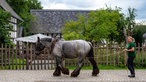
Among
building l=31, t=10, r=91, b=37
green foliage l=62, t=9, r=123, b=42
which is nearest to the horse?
green foliage l=62, t=9, r=123, b=42

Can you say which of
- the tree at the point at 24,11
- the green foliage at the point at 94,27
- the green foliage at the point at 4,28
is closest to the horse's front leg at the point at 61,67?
the green foliage at the point at 4,28

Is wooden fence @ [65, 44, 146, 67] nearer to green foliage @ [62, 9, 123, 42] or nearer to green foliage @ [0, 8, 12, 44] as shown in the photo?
green foliage @ [0, 8, 12, 44]

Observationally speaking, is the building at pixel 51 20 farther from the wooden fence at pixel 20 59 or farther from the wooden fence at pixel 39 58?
the wooden fence at pixel 20 59

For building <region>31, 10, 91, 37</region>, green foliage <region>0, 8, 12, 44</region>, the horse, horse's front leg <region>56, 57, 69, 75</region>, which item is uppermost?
building <region>31, 10, 91, 37</region>

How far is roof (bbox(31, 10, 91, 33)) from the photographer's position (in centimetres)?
7605

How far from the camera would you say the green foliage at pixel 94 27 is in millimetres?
38241

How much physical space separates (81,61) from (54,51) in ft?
4.59

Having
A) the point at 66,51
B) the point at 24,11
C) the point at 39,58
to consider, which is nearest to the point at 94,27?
the point at 39,58

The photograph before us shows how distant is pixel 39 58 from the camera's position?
80.1 feet

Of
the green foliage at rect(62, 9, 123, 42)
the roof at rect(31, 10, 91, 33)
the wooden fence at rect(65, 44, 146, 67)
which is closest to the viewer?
the wooden fence at rect(65, 44, 146, 67)

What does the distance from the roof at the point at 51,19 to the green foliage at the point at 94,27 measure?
33632mm

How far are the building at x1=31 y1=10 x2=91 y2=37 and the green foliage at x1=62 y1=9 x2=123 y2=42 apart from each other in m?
33.1

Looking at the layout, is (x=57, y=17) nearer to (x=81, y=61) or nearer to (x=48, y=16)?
A: (x=48, y=16)

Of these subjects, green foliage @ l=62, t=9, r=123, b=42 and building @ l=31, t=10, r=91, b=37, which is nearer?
green foliage @ l=62, t=9, r=123, b=42
